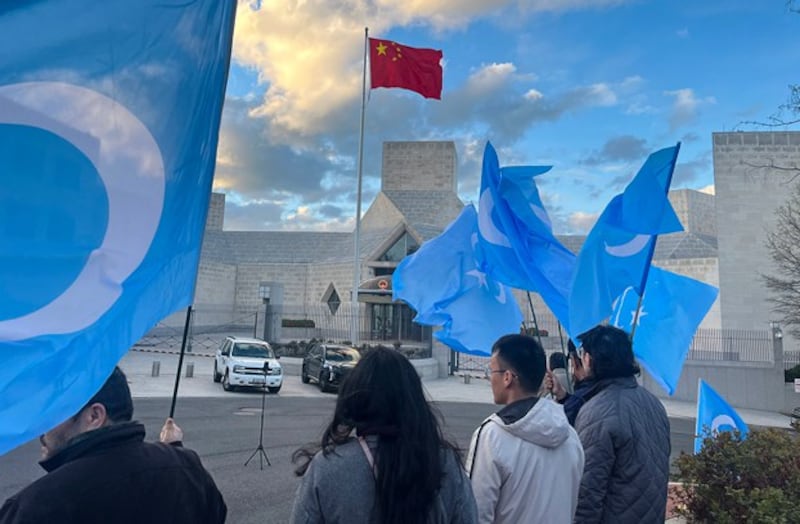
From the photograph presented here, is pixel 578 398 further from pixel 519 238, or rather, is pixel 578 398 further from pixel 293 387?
pixel 293 387

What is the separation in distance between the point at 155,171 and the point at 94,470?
1299 millimetres

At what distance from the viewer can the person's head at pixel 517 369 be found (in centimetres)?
244

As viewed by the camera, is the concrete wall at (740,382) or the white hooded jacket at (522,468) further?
the concrete wall at (740,382)

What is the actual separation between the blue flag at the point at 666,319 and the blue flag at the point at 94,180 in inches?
162

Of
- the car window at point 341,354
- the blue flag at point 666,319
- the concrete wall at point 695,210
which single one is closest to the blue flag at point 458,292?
the blue flag at point 666,319

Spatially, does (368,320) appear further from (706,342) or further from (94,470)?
(94,470)

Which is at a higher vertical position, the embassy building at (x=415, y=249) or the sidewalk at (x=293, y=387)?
the embassy building at (x=415, y=249)

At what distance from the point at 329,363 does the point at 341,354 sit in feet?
1.77

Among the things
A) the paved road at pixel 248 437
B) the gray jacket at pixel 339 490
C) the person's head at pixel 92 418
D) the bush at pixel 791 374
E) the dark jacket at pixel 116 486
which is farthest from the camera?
the bush at pixel 791 374

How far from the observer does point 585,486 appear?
279cm

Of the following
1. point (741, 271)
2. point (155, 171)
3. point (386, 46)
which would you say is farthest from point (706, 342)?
point (155, 171)

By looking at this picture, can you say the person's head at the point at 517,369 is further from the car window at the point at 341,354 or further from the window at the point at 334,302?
the window at the point at 334,302

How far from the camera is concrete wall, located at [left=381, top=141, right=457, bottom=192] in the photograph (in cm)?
4200

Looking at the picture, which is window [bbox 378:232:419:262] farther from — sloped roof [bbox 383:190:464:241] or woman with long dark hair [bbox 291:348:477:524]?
woman with long dark hair [bbox 291:348:477:524]
